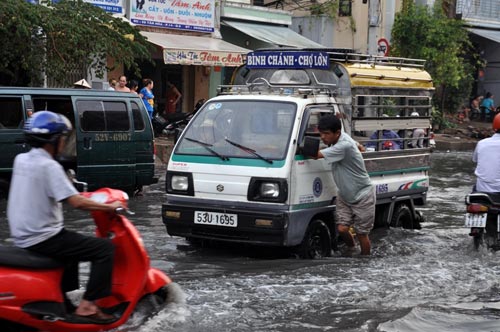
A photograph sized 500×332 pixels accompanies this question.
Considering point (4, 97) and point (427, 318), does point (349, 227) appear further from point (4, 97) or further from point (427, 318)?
point (4, 97)

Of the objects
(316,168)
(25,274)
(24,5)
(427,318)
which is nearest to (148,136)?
(24,5)

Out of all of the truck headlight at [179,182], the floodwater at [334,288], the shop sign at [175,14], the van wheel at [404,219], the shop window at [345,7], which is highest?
the shop window at [345,7]

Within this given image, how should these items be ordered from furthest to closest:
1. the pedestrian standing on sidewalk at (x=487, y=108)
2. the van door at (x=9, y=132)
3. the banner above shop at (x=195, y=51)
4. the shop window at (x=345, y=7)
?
the pedestrian standing on sidewalk at (x=487, y=108) → the shop window at (x=345, y=7) → the banner above shop at (x=195, y=51) → the van door at (x=9, y=132)

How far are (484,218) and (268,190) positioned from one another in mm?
2623

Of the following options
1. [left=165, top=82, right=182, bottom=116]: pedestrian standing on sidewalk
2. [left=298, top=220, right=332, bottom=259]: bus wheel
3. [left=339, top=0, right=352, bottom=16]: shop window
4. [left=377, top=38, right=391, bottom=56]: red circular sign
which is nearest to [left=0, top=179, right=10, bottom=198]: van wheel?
[left=298, top=220, right=332, bottom=259]: bus wheel

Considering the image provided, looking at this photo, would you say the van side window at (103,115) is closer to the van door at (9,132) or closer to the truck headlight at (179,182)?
the van door at (9,132)

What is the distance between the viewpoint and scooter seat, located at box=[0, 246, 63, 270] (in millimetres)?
4930

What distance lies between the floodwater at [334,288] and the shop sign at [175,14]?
12056 millimetres

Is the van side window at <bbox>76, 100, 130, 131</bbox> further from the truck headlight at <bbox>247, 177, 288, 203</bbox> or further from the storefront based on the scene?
the storefront

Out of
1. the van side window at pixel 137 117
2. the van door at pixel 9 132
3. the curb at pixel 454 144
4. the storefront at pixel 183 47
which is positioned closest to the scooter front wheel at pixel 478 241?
the van side window at pixel 137 117

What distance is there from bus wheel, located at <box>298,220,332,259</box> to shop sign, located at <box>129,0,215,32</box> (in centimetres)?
1397

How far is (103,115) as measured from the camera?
1262cm

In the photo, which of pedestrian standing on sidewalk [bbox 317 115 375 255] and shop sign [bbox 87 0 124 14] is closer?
pedestrian standing on sidewalk [bbox 317 115 375 255]

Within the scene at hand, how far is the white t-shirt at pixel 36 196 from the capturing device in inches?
196
